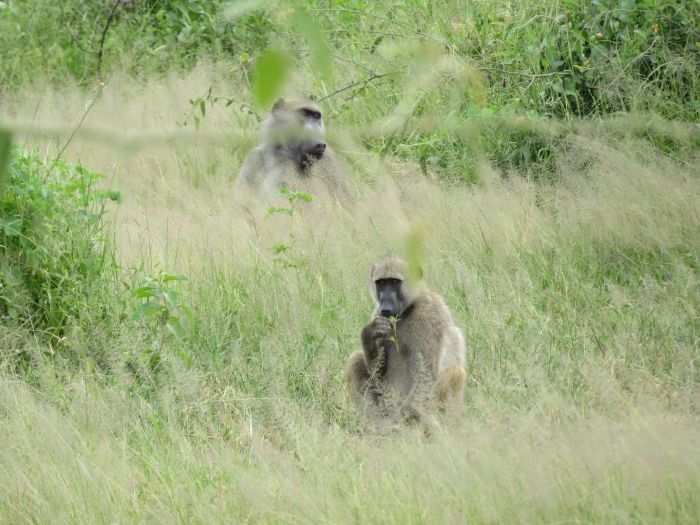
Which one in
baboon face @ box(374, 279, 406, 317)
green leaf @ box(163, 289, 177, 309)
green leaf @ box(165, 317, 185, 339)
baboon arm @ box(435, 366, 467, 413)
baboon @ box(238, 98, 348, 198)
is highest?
baboon @ box(238, 98, 348, 198)

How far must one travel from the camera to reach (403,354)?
539 centimetres

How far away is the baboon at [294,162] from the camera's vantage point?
→ 29.6ft

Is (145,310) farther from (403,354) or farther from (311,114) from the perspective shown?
(311,114)

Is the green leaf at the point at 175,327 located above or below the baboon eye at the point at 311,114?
below

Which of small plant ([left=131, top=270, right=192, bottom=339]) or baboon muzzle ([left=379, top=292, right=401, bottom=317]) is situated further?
small plant ([left=131, top=270, right=192, bottom=339])

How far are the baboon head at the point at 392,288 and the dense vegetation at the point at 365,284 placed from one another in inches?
18.0

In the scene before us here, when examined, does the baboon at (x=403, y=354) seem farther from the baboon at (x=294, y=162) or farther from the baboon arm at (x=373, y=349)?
the baboon at (x=294, y=162)

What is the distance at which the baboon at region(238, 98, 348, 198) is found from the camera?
9.02 metres

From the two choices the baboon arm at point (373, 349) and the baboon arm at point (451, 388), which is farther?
the baboon arm at point (373, 349)

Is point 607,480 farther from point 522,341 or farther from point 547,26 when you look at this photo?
point 547,26

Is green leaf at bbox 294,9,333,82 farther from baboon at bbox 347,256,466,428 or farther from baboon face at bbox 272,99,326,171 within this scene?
baboon face at bbox 272,99,326,171

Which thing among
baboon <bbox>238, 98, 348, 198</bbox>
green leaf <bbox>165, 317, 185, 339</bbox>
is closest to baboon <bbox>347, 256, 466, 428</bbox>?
green leaf <bbox>165, 317, 185, 339</bbox>

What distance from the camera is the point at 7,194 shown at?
20.1 ft

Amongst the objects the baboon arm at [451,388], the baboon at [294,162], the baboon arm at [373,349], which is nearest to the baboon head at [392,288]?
the baboon arm at [373,349]
